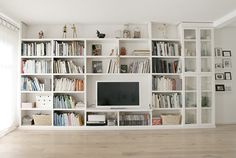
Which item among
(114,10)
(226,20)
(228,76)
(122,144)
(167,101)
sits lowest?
(122,144)

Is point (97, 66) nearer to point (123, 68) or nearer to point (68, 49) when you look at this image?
point (123, 68)

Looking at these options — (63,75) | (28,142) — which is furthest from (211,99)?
(28,142)

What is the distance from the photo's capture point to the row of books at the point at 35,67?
17.6 feet

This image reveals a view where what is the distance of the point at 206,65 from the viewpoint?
5551 millimetres

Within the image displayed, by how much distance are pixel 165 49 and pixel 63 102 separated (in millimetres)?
2566

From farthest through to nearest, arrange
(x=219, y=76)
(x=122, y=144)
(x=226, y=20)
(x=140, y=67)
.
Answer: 1. (x=219, y=76)
2. (x=140, y=67)
3. (x=226, y=20)
4. (x=122, y=144)

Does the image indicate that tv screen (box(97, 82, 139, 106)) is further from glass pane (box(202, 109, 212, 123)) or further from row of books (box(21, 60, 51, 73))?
glass pane (box(202, 109, 212, 123))

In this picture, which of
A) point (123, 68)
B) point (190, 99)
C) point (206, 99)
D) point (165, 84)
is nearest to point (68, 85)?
point (123, 68)

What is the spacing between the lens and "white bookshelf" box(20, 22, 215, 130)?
17.5 ft

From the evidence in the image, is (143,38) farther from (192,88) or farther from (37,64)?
(37,64)

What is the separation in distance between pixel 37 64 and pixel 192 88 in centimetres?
353

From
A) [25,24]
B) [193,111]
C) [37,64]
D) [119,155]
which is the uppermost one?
[25,24]

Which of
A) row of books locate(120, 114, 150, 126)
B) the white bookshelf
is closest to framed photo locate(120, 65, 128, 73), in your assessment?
the white bookshelf

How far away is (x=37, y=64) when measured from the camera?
537 centimetres
